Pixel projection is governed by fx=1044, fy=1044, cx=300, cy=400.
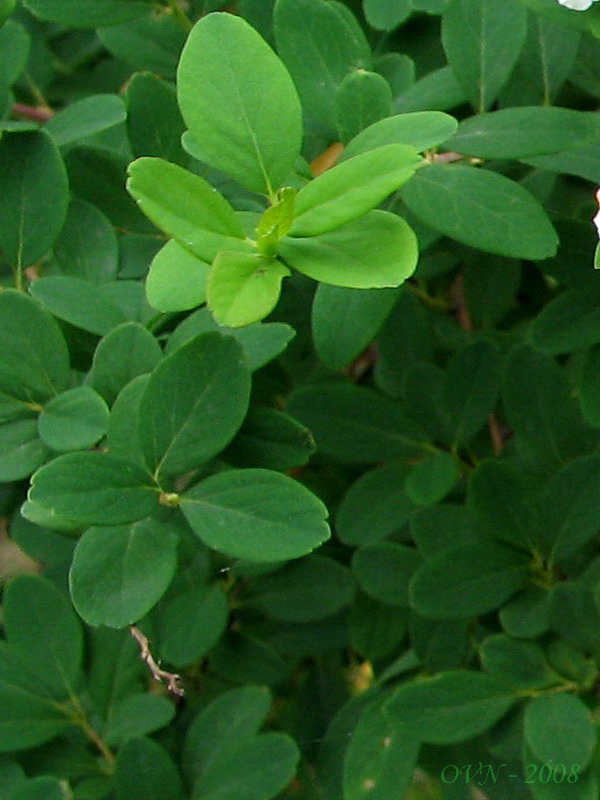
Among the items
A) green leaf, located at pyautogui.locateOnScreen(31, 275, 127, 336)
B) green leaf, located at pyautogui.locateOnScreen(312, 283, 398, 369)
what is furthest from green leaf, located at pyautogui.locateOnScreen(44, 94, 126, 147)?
green leaf, located at pyautogui.locateOnScreen(312, 283, 398, 369)

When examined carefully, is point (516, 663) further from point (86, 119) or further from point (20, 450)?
point (86, 119)

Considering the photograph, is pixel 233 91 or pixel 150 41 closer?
pixel 233 91

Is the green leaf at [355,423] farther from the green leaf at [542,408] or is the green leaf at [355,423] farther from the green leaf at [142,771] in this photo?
the green leaf at [142,771]

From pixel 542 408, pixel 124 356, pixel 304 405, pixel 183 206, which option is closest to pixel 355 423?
pixel 304 405

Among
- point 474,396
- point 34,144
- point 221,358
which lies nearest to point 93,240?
point 34,144

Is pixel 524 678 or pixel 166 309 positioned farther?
pixel 524 678

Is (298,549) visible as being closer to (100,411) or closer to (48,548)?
(100,411)
